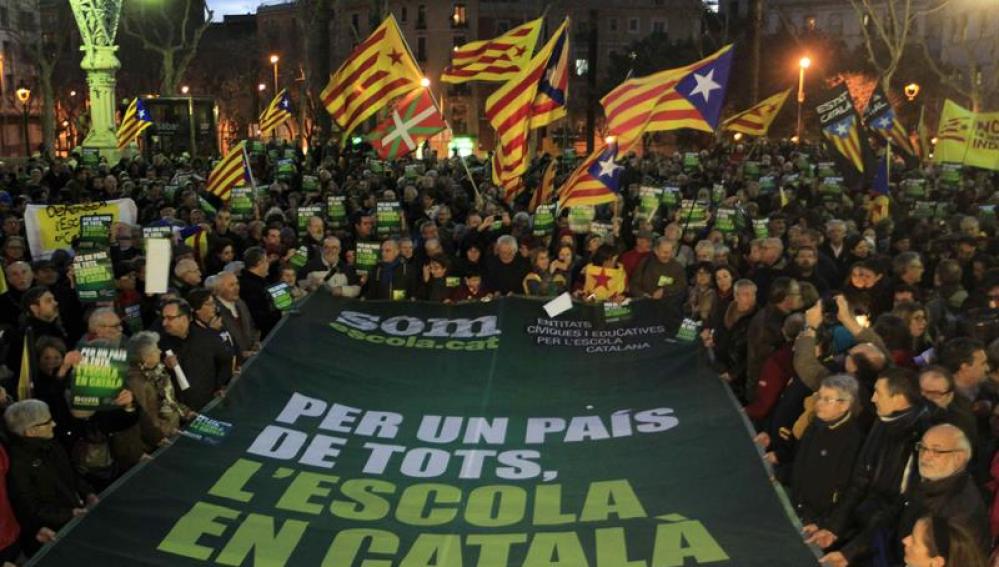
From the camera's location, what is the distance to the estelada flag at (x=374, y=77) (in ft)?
42.9

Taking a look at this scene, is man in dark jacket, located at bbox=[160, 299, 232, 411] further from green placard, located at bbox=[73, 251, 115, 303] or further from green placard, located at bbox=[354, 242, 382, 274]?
green placard, located at bbox=[354, 242, 382, 274]

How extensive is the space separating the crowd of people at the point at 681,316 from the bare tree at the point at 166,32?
28232mm

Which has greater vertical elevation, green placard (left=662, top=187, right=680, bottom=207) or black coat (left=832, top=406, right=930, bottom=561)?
green placard (left=662, top=187, right=680, bottom=207)

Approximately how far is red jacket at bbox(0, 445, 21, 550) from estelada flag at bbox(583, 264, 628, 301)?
5.70 meters

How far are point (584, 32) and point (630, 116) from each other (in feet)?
234

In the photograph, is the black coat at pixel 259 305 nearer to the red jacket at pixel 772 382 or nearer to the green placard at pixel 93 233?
the green placard at pixel 93 233

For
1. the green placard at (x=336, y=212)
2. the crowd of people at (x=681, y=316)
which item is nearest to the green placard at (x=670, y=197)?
the crowd of people at (x=681, y=316)

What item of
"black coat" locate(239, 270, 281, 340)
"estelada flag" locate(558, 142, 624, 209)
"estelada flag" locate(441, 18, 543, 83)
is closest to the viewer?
"black coat" locate(239, 270, 281, 340)

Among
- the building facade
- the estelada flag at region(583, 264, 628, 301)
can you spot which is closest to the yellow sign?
the estelada flag at region(583, 264, 628, 301)

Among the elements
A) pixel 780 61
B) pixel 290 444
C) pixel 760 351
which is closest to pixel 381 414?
pixel 290 444

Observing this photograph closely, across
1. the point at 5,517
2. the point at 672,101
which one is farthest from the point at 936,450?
the point at 672,101

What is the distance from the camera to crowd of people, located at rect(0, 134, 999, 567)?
17.7 ft

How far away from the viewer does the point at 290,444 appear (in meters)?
6.09

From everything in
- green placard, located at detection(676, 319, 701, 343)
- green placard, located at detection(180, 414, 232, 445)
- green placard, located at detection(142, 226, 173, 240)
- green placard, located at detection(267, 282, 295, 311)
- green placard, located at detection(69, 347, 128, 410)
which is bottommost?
green placard, located at detection(180, 414, 232, 445)
